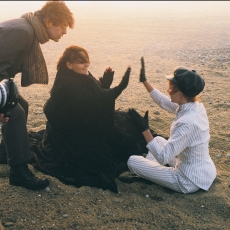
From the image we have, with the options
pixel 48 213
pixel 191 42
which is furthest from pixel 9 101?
pixel 191 42

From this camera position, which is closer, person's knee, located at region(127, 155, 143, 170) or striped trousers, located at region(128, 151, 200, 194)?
striped trousers, located at region(128, 151, 200, 194)

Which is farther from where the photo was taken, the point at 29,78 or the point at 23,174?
the point at 29,78

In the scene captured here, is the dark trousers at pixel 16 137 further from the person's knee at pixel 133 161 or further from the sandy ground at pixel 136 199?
the person's knee at pixel 133 161

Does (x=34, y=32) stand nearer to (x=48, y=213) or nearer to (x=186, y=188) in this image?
(x=48, y=213)

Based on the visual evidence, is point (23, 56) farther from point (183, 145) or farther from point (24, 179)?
point (183, 145)

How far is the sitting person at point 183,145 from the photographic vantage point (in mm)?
3287

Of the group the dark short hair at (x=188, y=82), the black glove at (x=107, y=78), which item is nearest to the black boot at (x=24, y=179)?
the black glove at (x=107, y=78)

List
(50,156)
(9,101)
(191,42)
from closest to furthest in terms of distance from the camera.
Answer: (9,101) → (50,156) → (191,42)

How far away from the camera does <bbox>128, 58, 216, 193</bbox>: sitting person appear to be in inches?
129

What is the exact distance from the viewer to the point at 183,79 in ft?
10.8

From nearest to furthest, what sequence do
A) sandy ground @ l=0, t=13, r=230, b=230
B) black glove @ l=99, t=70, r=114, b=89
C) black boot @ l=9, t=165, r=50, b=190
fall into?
sandy ground @ l=0, t=13, r=230, b=230 < black boot @ l=9, t=165, r=50, b=190 < black glove @ l=99, t=70, r=114, b=89

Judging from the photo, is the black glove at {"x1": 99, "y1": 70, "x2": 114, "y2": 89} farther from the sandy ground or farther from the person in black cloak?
the sandy ground

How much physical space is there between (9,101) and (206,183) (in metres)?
2.08

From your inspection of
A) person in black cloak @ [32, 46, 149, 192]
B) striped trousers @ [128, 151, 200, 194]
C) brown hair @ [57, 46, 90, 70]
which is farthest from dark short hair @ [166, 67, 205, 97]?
brown hair @ [57, 46, 90, 70]
